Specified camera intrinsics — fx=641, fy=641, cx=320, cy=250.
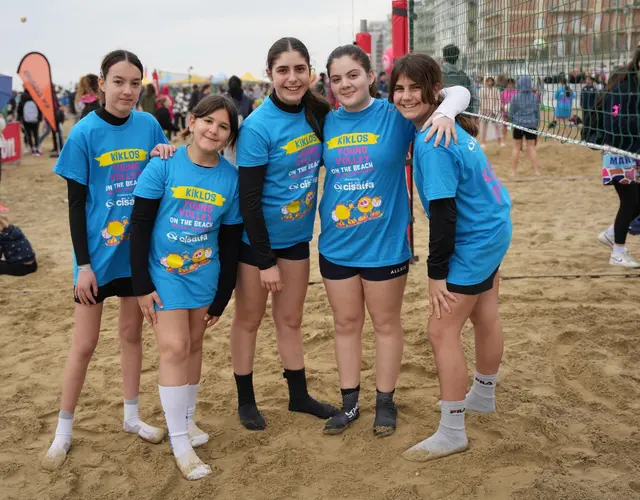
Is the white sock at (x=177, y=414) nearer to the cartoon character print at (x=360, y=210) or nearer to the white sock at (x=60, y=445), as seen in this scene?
the white sock at (x=60, y=445)

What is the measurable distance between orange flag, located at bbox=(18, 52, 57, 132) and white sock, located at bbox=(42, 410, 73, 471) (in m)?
10.7

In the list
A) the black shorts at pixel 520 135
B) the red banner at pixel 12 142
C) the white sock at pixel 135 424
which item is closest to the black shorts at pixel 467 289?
the white sock at pixel 135 424

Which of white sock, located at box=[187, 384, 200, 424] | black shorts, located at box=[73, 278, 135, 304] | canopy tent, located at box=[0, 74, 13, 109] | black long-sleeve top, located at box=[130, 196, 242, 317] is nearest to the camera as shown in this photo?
black long-sleeve top, located at box=[130, 196, 242, 317]

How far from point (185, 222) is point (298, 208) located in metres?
0.55

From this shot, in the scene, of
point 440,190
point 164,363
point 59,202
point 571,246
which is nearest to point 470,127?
point 440,190

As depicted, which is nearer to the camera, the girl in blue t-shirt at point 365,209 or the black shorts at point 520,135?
the girl in blue t-shirt at point 365,209

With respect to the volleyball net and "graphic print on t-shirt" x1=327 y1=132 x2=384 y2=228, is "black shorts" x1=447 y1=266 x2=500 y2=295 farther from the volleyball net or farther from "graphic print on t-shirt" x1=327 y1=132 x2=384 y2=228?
the volleyball net

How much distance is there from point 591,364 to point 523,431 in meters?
0.99

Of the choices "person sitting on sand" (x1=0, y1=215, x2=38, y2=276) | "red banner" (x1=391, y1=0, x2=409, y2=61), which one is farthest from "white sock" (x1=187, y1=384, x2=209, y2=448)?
"person sitting on sand" (x1=0, y1=215, x2=38, y2=276)

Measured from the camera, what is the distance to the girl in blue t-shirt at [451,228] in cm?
264

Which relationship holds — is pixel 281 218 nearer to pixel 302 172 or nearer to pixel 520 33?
pixel 302 172

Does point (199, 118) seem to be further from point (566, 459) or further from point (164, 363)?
point (566, 459)

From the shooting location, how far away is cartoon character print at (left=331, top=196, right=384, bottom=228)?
2963 millimetres

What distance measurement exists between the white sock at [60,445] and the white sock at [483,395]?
2.02 metres
